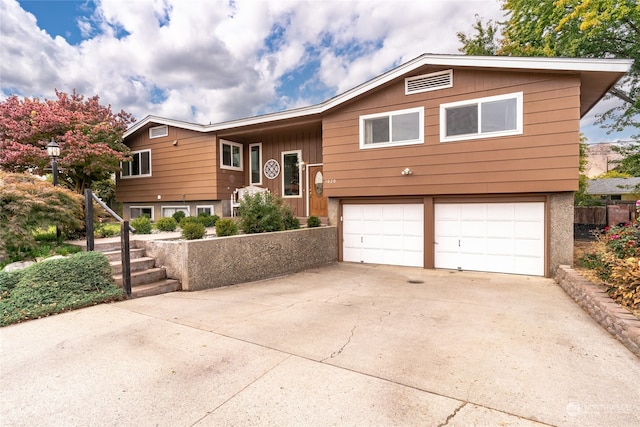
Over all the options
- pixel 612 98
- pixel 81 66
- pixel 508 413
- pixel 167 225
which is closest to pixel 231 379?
pixel 508 413

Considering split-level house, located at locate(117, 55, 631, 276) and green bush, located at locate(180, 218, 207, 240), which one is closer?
green bush, located at locate(180, 218, 207, 240)

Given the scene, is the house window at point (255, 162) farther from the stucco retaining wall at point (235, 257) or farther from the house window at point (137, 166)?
the stucco retaining wall at point (235, 257)

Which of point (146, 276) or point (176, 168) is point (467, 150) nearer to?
point (146, 276)

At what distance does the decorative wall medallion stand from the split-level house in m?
1.13

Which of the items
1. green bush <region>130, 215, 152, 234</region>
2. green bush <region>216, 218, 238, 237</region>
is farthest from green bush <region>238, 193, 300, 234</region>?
green bush <region>130, 215, 152, 234</region>

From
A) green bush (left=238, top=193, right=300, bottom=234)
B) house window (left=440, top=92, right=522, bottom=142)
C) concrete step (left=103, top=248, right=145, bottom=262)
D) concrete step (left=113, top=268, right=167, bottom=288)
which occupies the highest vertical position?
house window (left=440, top=92, right=522, bottom=142)

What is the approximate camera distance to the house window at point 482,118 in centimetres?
694

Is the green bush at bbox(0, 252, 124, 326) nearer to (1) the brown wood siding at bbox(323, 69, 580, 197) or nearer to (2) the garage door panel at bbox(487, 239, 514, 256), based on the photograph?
(1) the brown wood siding at bbox(323, 69, 580, 197)

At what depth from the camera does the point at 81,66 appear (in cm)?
1114

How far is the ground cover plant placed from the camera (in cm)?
385

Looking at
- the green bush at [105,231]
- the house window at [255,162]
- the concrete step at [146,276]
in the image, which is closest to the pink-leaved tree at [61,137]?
the green bush at [105,231]

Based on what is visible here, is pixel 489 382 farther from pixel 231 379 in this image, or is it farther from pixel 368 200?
pixel 368 200

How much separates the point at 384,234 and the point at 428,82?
4.14 metres

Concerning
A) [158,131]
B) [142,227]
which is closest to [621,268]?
[142,227]
